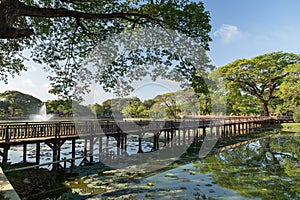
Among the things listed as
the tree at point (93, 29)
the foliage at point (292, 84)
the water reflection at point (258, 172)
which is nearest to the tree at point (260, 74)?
the foliage at point (292, 84)

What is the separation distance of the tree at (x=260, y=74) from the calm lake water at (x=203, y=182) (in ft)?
83.2

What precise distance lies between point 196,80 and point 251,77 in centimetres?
3343

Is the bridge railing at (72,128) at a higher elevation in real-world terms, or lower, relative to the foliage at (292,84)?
lower

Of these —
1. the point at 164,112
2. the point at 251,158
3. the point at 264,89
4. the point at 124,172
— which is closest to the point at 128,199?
the point at 124,172

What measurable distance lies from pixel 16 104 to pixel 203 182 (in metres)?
57.7

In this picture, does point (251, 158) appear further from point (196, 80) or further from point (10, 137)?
point (10, 137)

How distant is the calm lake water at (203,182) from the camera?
7.66m

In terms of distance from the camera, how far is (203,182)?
909 centimetres

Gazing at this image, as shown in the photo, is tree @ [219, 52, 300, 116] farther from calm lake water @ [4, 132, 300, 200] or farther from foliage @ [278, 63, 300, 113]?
calm lake water @ [4, 132, 300, 200]

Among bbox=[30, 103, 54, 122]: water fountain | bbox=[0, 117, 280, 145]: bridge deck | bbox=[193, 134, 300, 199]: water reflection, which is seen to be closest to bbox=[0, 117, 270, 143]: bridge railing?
bbox=[0, 117, 280, 145]: bridge deck

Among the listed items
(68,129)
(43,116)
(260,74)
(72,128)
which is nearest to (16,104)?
(43,116)

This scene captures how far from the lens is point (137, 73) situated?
8.00 m

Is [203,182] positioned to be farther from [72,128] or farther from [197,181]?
[72,128]

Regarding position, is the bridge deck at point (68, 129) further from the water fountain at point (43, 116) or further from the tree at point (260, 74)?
the water fountain at point (43, 116)
